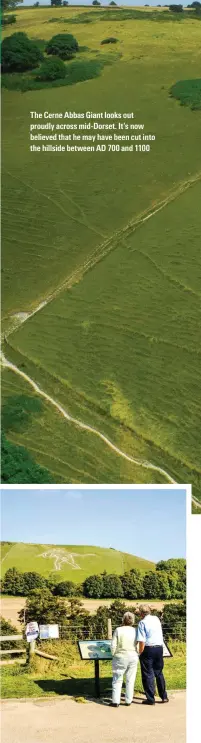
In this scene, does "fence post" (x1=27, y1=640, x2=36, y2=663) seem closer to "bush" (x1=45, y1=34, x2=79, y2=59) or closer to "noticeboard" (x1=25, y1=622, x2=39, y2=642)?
"noticeboard" (x1=25, y1=622, x2=39, y2=642)

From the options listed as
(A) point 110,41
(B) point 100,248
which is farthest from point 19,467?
(A) point 110,41

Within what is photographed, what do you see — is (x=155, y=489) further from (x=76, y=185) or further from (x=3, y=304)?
(x=76, y=185)

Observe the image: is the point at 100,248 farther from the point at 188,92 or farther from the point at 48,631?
the point at 48,631

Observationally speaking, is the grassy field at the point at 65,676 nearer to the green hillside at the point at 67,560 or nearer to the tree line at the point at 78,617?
the tree line at the point at 78,617

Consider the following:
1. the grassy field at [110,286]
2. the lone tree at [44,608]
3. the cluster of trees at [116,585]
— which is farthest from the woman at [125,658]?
the grassy field at [110,286]

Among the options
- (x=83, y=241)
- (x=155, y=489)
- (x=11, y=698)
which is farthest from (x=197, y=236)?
(x=11, y=698)

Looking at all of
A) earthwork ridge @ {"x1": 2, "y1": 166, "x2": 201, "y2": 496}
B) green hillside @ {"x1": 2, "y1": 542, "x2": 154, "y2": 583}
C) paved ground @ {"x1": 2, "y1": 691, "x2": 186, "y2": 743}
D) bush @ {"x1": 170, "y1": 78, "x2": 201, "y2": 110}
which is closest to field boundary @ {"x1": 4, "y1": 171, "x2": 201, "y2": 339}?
earthwork ridge @ {"x1": 2, "y1": 166, "x2": 201, "y2": 496}
